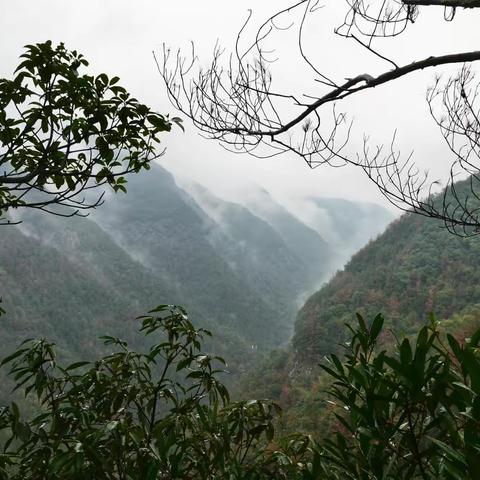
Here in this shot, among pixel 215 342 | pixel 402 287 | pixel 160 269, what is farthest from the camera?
pixel 160 269

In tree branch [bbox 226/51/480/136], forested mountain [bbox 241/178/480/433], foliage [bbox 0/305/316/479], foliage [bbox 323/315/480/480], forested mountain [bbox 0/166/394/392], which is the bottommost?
forested mountain [bbox 241/178/480/433]

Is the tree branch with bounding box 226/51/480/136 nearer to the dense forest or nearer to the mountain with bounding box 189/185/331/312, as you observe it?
the dense forest

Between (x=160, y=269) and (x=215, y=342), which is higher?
(x=160, y=269)

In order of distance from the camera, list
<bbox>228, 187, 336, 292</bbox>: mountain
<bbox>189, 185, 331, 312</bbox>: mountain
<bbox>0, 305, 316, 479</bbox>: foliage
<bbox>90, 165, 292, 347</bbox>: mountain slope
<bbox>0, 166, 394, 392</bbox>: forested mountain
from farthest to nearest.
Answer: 1. <bbox>228, 187, 336, 292</bbox>: mountain
2. <bbox>189, 185, 331, 312</bbox>: mountain
3. <bbox>90, 165, 292, 347</bbox>: mountain slope
4. <bbox>0, 166, 394, 392</bbox>: forested mountain
5. <bbox>0, 305, 316, 479</bbox>: foliage

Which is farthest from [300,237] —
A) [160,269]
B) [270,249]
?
[160,269]

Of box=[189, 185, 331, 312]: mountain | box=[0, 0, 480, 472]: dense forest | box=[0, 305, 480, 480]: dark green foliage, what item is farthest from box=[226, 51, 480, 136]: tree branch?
box=[189, 185, 331, 312]: mountain

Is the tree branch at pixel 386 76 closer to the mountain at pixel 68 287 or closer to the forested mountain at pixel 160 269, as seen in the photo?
the forested mountain at pixel 160 269

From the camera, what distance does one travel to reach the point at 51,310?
76.8m

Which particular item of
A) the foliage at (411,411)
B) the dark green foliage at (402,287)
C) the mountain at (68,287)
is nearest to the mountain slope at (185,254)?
the mountain at (68,287)

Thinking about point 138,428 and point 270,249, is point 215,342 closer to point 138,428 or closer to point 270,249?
point 270,249

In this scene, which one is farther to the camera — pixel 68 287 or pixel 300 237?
pixel 300 237

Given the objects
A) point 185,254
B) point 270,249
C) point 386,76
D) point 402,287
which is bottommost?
point 402,287

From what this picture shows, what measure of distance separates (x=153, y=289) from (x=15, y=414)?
98.1 m

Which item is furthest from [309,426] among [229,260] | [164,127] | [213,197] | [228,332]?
[213,197]
